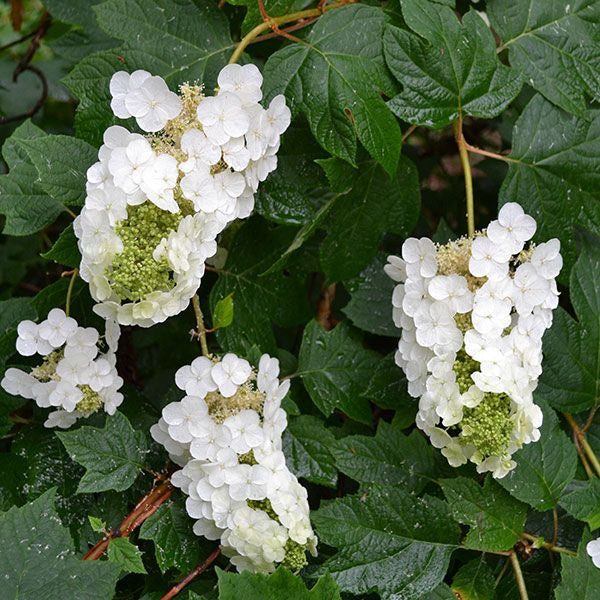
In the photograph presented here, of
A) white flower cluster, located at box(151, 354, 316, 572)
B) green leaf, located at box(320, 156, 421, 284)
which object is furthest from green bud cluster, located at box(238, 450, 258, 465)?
green leaf, located at box(320, 156, 421, 284)

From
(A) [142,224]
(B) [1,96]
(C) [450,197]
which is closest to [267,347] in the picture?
(A) [142,224]

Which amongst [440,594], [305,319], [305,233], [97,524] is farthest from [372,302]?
[97,524]

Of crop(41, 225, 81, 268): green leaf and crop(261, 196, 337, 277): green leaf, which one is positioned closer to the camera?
crop(41, 225, 81, 268): green leaf

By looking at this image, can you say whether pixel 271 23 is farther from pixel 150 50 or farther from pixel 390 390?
pixel 390 390

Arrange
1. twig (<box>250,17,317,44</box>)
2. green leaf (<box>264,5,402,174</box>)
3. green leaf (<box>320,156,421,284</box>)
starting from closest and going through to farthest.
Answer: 1. green leaf (<box>264,5,402,174</box>)
2. twig (<box>250,17,317,44</box>)
3. green leaf (<box>320,156,421,284</box>)

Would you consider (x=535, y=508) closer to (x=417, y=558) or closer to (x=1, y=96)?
(x=417, y=558)

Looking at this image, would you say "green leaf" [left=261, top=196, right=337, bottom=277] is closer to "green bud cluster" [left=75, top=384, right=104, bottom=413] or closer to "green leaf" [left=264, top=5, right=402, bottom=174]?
"green leaf" [left=264, top=5, right=402, bottom=174]

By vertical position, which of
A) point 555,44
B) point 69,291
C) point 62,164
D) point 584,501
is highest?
point 555,44
